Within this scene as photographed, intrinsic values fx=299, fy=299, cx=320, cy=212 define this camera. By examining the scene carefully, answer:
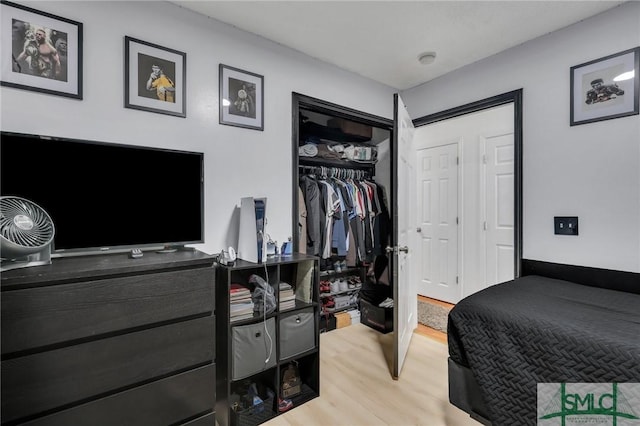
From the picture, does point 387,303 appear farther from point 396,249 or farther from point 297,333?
point 297,333

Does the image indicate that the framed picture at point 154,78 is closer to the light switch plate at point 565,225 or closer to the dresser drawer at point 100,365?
the dresser drawer at point 100,365

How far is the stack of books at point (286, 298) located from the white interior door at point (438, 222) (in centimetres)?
220

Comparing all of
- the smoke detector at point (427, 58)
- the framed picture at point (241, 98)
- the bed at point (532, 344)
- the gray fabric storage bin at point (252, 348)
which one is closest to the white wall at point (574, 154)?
the bed at point (532, 344)

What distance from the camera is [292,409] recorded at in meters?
1.75

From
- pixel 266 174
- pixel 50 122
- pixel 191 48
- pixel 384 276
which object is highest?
pixel 191 48

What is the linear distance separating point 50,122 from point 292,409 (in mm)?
1958

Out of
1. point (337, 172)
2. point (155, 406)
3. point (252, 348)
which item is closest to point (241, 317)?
point (252, 348)

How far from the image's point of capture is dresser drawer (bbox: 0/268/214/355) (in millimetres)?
1016

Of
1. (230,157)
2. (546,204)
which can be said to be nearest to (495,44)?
(546,204)

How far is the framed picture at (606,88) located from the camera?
5.72ft

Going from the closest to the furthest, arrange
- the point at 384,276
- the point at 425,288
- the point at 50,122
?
the point at 50,122 < the point at 384,276 < the point at 425,288

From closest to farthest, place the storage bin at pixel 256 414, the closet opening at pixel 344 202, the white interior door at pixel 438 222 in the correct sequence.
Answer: the storage bin at pixel 256 414 → the closet opening at pixel 344 202 → the white interior door at pixel 438 222

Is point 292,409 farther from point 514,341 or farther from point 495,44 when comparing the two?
point 495,44

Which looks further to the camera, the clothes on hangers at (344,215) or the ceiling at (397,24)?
the clothes on hangers at (344,215)
